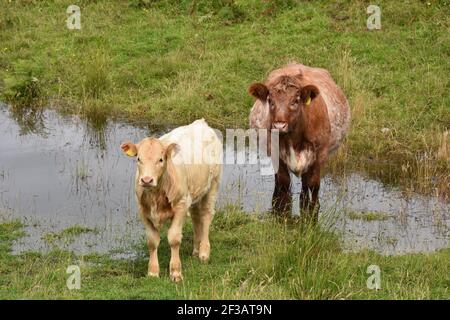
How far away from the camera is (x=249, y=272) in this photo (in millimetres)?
9070

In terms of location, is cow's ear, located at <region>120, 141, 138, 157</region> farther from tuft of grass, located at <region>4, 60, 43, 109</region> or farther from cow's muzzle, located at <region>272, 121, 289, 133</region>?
tuft of grass, located at <region>4, 60, 43, 109</region>

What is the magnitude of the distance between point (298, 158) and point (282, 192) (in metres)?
0.54

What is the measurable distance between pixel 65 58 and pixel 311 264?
9.81 m

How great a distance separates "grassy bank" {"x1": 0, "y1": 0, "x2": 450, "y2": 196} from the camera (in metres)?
14.5

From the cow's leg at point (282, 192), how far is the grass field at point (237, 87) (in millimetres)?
514

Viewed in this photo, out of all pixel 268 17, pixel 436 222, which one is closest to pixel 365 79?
pixel 268 17

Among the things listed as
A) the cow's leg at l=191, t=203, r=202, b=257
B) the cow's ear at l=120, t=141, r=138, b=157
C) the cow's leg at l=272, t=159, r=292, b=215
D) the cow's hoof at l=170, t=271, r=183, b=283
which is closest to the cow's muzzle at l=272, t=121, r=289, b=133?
the cow's leg at l=272, t=159, r=292, b=215

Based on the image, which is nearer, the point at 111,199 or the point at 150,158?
the point at 150,158

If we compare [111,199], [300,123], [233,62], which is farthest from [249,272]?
[233,62]

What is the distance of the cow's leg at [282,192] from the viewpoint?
11570 mm

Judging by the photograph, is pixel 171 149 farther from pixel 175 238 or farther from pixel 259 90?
pixel 259 90
